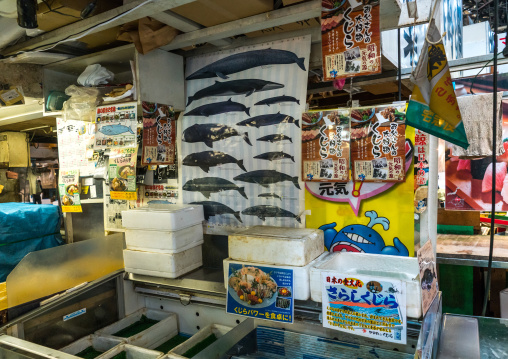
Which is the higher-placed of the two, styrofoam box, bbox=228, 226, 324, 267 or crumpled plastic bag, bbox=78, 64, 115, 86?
crumpled plastic bag, bbox=78, 64, 115, 86

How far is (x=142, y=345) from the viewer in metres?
3.21

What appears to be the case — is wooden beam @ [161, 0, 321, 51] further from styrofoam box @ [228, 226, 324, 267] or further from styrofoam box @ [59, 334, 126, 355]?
styrofoam box @ [59, 334, 126, 355]

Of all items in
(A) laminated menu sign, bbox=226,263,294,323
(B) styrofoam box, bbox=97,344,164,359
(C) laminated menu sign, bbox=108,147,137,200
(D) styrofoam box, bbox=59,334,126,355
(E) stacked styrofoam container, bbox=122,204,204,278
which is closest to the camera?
(A) laminated menu sign, bbox=226,263,294,323

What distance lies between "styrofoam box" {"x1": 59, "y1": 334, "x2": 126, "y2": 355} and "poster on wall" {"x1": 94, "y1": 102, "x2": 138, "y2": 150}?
171 cm

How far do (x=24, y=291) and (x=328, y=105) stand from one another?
4318 mm

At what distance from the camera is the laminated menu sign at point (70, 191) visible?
14.2ft

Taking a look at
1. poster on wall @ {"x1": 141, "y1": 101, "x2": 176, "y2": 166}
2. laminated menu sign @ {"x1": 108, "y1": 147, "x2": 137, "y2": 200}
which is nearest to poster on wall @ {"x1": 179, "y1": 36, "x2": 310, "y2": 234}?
poster on wall @ {"x1": 141, "y1": 101, "x2": 176, "y2": 166}

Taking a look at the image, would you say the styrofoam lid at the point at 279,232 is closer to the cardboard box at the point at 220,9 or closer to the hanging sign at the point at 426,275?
the hanging sign at the point at 426,275

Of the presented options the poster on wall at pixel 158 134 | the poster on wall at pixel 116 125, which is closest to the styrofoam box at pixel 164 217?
the poster on wall at pixel 158 134

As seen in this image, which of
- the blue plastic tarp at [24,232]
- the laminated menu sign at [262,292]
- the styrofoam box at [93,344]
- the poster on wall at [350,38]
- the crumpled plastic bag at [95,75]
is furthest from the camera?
the blue plastic tarp at [24,232]

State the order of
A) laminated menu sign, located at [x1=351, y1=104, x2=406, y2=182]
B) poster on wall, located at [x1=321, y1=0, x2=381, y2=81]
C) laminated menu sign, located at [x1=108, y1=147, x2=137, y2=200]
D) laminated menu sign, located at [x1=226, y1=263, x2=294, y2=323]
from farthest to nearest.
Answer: laminated menu sign, located at [x1=108, y1=147, x2=137, y2=200] → laminated menu sign, located at [x1=351, y1=104, x2=406, y2=182] → laminated menu sign, located at [x1=226, y1=263, x2=294, y2=323] → poster on wall, located at [x1=321, y1=0, x2=381, y2=81]

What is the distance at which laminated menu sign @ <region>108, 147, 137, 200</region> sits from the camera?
11.7ft

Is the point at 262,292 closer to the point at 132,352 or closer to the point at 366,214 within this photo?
the point at 366,214

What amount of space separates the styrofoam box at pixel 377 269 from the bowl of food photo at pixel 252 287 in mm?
294
